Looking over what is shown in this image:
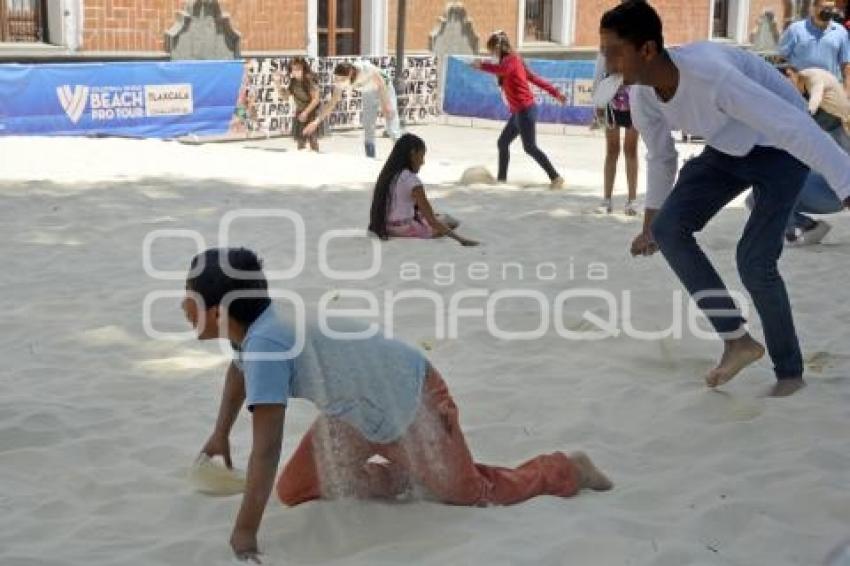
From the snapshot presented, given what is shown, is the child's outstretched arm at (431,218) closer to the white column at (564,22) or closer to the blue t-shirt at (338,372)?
the blue t-shirt at (338,372)

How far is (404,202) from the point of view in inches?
315

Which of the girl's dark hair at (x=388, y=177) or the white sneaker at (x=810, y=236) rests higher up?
the girl's dark hair at (x=388, y=177)

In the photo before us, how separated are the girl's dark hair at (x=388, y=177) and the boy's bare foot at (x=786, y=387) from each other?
3739 millimetres

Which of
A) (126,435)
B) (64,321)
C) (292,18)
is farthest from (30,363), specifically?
(292,18)

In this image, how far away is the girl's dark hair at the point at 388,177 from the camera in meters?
7.86

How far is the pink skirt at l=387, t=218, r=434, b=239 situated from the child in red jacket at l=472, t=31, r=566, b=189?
3083mm

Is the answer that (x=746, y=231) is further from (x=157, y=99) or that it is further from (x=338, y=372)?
(x=157, y=99)

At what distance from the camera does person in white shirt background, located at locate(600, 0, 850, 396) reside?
402cm

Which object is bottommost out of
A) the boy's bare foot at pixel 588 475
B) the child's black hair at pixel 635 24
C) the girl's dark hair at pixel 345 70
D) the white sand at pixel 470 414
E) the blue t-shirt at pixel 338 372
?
the white sand at pixel 470 414

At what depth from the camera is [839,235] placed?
8.45 metres

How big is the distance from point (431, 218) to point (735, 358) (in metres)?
3.62

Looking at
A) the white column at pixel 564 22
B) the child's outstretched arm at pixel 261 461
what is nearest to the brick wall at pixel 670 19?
the white column at pixel 564 22

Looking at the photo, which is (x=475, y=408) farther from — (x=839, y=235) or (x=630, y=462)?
(x=839, y=235)

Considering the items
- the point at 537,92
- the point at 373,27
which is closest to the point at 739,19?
the point at 373,27
